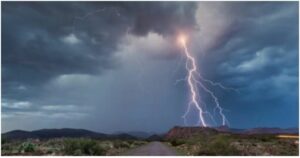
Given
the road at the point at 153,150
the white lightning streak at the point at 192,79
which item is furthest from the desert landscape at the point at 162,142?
the white lightning streak at the point at 192,79

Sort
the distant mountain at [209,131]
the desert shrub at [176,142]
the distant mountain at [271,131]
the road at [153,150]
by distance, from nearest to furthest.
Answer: the road at [153,150] < the distant mountain at [271,131] < the distant mountain at [209,131] < the desert shrub at [176,142]

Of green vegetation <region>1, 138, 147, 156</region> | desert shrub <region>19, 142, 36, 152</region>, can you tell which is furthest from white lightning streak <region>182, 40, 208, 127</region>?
desert shrub <region>19, 142, 36, 152</region>

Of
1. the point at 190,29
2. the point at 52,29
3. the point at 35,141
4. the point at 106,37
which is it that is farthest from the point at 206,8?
the point at 35,141

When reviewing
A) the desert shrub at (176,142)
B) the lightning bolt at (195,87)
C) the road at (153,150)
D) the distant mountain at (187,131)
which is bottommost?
the road at (153,150)

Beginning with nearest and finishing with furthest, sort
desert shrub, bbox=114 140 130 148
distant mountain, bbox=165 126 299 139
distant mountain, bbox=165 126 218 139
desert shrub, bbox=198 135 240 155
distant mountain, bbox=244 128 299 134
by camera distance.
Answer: distant mountain, bbox=244 128 299 134 < desert shrub, bbox=198 135 240 155 < distant mountain, bbox=165 126 299 139 < distant mountain, bbox=165 126 218 139 < desert shrub, bbox=114 140 130 148

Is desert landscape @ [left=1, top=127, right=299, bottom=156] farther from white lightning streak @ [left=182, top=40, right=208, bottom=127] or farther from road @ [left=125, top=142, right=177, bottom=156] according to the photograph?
white lightning streak @ [left=182, top=40, right=208, bottom=127]

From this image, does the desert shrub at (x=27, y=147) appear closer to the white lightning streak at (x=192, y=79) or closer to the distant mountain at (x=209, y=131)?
the distant mountain at (x=209, y=131)

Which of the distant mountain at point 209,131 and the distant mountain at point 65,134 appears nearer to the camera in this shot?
the distant mountain at point 209,131

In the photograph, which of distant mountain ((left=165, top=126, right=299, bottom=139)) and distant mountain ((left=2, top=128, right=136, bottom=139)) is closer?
distant mountain ((left=165, top=126, right=299, bottom=139))

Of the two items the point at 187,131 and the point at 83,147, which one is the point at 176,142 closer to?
the point at 187,131
